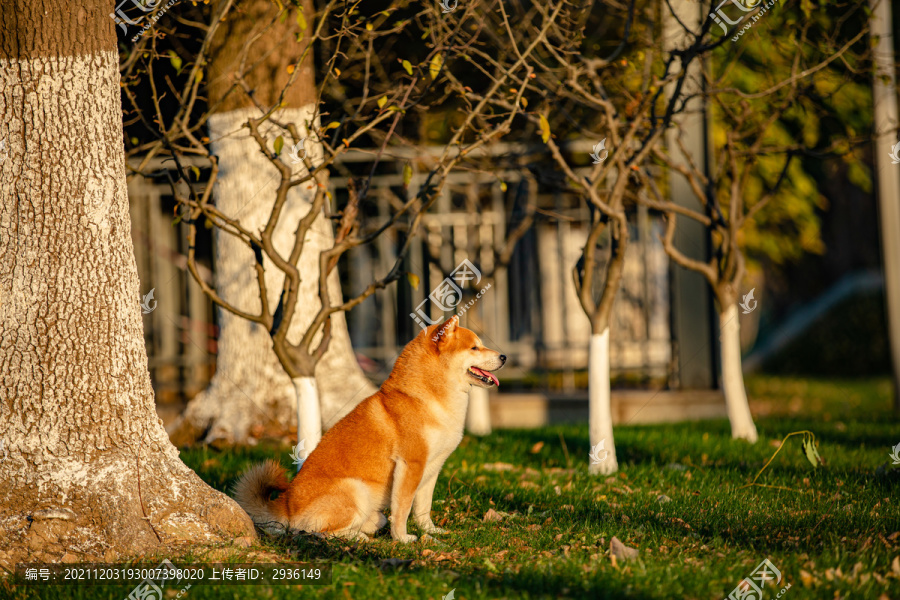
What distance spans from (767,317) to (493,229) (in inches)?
754

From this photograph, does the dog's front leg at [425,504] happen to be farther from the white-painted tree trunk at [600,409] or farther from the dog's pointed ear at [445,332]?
the white-painted tree trunk at [600,409]

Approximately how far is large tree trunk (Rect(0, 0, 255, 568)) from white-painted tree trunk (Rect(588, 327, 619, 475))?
116 inches

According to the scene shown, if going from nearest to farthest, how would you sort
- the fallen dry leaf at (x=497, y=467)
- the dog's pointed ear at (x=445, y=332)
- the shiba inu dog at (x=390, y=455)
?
the shiba inu dog at (x=390, y=455), the dog's pointed ear at (x=445, y=332), the fallen dry leaf at (x=497, y=467)

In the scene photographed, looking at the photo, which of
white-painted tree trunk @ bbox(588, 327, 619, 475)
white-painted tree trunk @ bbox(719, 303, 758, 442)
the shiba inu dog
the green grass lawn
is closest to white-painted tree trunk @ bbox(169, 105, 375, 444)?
the green grass lawn

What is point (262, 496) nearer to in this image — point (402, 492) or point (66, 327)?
point (402, 492)

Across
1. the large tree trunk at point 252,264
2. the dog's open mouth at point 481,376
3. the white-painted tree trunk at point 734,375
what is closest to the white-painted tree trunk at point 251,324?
the large tree trunk at point 252,264

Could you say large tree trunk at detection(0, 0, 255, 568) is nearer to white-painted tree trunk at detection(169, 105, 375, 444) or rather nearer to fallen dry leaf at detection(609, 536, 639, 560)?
fallen dry leaf at detection(609, 536, 639, 560)

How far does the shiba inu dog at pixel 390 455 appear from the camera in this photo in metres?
4.25

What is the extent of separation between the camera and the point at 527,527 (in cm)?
459

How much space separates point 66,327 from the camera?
393 cm

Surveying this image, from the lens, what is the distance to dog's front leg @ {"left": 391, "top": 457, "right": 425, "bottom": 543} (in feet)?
14.0

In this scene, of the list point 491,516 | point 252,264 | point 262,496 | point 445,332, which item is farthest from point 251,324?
point 491,516

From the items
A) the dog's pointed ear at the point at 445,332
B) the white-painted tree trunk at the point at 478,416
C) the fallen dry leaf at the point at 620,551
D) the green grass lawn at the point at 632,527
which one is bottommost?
the green grass lawn at the point at 632,527

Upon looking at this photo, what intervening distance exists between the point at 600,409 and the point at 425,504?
1.84 meters
